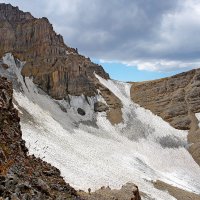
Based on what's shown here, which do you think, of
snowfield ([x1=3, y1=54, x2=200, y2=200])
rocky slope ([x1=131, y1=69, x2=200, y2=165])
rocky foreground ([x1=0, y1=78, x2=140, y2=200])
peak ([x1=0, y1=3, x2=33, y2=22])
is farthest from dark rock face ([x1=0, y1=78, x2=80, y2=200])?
rocky slope ([x1=131, y1=69, x2=200, y2=165])

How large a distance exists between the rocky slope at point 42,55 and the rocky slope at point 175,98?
13.0m

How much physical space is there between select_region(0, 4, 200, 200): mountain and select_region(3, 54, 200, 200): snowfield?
0.32ft

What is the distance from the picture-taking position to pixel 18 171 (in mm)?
12688

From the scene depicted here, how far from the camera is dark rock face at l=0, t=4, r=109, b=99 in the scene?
6969cm

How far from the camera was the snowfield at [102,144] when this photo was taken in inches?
1726

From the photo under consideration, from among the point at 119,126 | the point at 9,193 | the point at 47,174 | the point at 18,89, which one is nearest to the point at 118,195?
the point at 47,174

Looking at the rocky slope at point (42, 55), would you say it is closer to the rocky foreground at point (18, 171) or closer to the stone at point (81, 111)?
the stone at point (81, 111)

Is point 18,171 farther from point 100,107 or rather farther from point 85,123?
point 100,107

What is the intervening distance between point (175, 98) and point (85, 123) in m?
29.4

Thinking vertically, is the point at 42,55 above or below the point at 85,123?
above

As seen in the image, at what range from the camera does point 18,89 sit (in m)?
62.0

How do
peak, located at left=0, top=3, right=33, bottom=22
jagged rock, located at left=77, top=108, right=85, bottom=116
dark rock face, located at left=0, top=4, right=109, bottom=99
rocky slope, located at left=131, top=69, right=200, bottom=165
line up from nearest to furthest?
1. dark rock face, located at left=0, top=4, right=109, bottom=99
2. jagged rock, located at left=77, top=108, right=85, bottom=116
3. peak, located at left=0, top=3, right=33, bottom=22
4. rocky slope, located at left=131, top=69, right=200, bottom=165

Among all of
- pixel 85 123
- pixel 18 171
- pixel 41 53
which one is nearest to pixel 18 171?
pixel 18 171

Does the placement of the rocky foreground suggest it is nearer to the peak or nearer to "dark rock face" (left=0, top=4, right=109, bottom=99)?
"dark rock face" (left=0, top=4, right=109, bottom=99)
